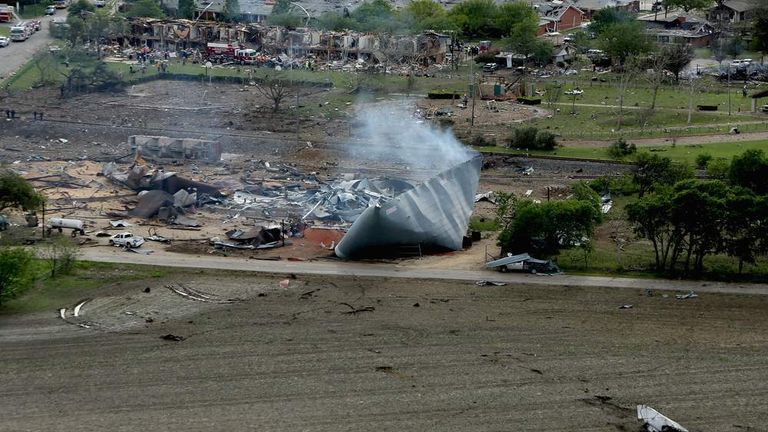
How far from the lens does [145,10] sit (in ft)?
233

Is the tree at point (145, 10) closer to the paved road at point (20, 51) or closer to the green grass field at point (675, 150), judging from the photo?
the paved road at point (20, 51)

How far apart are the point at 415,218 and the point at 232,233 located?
462cm

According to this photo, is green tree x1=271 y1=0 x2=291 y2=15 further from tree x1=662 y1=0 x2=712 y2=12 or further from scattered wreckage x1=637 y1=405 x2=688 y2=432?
scattered wreckage x1=637 y1=405 x2=688 y2=432

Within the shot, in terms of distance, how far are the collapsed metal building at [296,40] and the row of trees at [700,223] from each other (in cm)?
3301

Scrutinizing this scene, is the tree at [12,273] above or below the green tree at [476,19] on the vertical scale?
below

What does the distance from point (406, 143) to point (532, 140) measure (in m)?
4.08

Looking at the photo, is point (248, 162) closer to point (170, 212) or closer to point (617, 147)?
point (170, 212)

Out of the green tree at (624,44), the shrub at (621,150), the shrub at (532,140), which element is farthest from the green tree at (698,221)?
the green tree at (624,44)

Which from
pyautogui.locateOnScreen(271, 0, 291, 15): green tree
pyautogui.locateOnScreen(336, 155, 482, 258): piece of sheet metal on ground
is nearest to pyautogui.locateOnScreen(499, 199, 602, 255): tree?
pyautogui.locateOnScreen(336, 155, 482, 258): piece of sheet metal on ground

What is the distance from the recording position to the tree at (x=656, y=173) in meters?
36.2

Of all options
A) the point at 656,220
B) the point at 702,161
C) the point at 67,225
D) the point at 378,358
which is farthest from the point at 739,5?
the point at 378,358

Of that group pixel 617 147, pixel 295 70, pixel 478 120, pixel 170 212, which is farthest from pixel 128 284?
pixel 295 70

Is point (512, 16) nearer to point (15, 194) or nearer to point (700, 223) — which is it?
point (700, 223)

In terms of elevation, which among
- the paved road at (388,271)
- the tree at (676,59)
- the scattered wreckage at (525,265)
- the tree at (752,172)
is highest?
the tree at (676,59)
